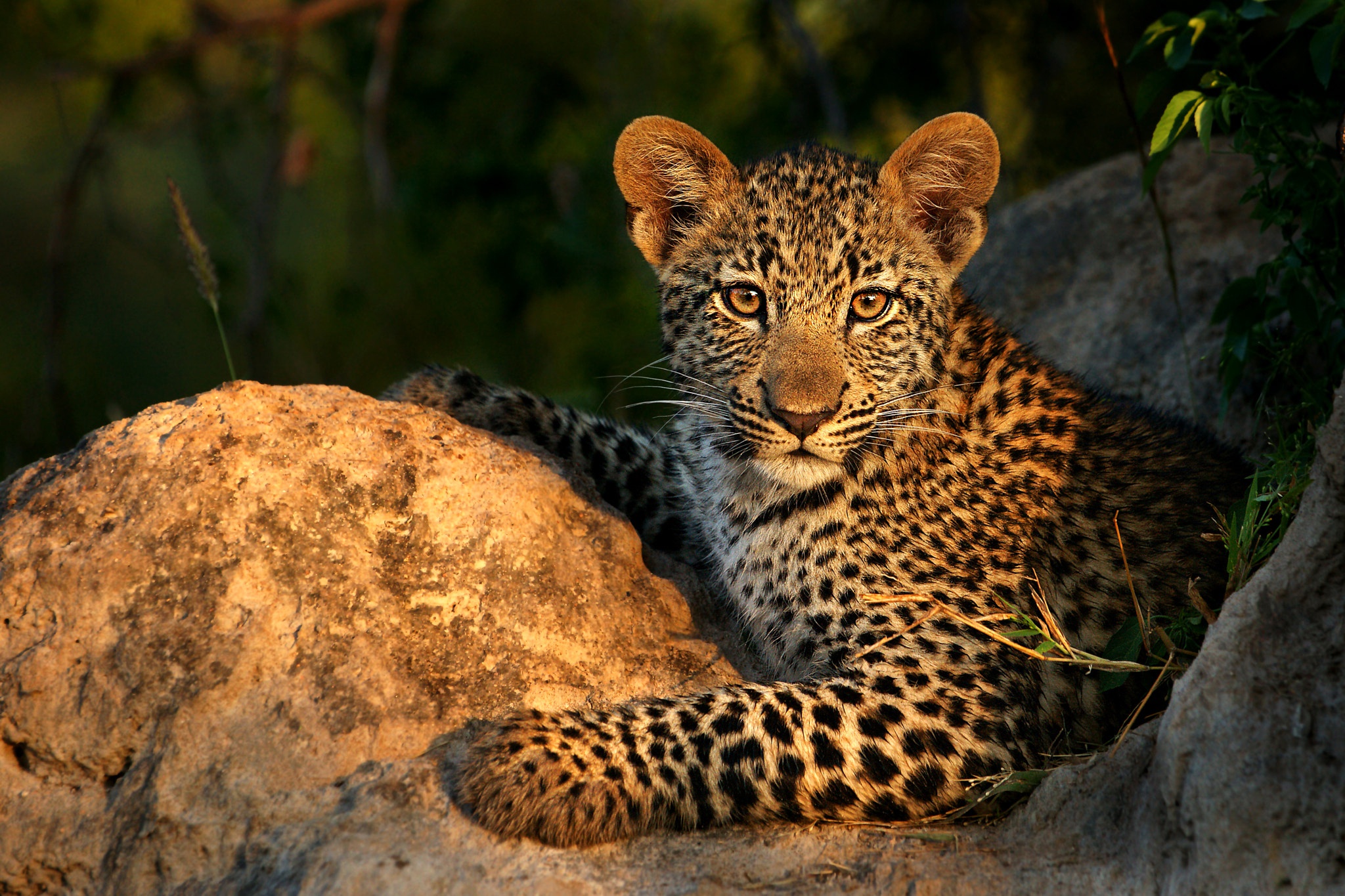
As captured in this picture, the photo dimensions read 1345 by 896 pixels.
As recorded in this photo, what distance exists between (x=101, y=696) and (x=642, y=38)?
32.4 ft

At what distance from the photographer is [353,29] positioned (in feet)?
37.7

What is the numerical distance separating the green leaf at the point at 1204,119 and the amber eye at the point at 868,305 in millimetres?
1342

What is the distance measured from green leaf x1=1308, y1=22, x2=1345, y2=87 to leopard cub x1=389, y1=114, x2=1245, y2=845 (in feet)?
4.03

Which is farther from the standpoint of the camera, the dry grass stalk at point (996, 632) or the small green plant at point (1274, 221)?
the small green plant at point (1274, 221)

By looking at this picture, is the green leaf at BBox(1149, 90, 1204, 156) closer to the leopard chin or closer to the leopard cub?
the leopard cub

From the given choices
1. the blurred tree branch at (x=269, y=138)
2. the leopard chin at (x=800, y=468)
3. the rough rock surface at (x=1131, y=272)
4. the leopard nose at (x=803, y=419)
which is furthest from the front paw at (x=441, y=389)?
the rough rock surface at (x=1131, y=272)

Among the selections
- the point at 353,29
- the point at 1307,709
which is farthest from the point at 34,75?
the point at 1307,709

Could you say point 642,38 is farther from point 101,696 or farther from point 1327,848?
point 1327,848

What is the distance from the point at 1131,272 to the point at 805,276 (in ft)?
13.4

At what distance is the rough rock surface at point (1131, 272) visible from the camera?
738 cm

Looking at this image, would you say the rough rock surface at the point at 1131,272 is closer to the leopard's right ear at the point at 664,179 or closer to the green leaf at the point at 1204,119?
the green leaf at the point at 1204,119

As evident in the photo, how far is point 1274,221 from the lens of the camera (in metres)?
5.10

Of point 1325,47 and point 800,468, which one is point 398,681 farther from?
point 1325,47

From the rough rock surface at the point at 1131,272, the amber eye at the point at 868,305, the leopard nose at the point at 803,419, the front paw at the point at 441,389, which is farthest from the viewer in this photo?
the rough rock surface at the point at 1131,272
